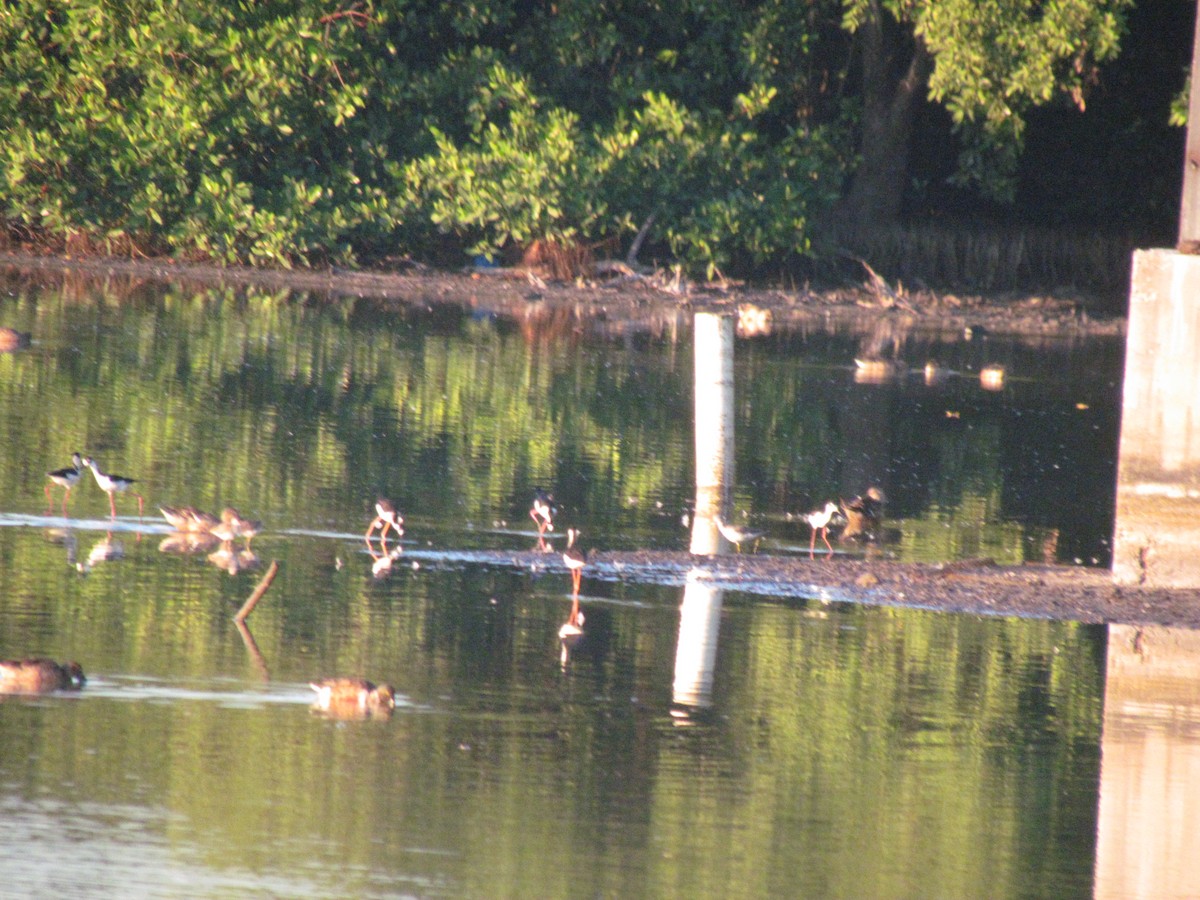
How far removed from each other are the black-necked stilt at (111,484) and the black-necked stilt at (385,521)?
1624mm

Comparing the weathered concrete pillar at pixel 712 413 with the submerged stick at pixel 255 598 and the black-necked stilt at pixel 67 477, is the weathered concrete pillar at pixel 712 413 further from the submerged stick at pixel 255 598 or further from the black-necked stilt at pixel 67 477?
the submerged stick at pixel 255 598

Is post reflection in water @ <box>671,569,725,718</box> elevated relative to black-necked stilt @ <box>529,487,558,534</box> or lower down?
lower down

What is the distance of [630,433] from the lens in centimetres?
1861

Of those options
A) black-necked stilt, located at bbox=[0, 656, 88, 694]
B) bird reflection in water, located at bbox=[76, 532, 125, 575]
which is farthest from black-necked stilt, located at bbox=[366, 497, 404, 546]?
black-necked stilt, located at bbox=[0, 656, 88, 694]

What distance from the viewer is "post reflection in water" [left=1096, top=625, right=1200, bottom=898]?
742 centimetres

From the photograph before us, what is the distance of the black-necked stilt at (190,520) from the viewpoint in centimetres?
1251

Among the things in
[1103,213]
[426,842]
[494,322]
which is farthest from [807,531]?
[1103,213]

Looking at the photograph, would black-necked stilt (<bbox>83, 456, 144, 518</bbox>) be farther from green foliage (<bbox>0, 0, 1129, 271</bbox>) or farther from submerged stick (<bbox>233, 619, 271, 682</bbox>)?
green foliage (<bbox>0, 0, 1129, 271</bbox>)

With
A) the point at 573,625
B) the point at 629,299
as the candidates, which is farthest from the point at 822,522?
the point at 629,299

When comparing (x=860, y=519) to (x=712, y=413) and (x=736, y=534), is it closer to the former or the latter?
(x=712, y=413)

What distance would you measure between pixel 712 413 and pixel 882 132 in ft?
77.4

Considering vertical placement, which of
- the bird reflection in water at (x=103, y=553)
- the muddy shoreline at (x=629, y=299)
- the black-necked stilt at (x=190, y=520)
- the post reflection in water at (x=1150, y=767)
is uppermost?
the muddy shoreline at (x=629, y=299)

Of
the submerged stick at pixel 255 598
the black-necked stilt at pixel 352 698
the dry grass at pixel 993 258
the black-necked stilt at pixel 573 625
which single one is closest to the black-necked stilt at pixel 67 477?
the submerged stick at pixel 255 598

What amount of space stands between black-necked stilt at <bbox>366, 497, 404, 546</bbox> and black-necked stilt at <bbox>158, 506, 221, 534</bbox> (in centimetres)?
97
